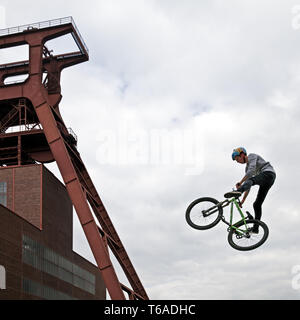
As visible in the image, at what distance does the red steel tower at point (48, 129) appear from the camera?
147ft

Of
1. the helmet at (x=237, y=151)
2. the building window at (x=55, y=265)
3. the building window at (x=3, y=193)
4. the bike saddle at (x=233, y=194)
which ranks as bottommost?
the bike saddle at (x=233, y=194)

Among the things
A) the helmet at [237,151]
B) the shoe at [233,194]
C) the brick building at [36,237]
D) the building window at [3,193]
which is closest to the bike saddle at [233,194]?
the shoe at [233,194]

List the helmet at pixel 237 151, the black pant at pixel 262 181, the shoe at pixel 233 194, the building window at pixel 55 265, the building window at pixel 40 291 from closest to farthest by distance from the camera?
1. the helmet at pixel 237 151
2. the shoe at pixel 233 194
3. the black pant at pixel 262 181
4. the building window at pixel 40 291
5. the building window at pixel 55 265

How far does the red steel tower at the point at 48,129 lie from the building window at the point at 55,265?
617 centimetres

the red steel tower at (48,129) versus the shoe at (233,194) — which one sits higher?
the red steel tower at (48,129)

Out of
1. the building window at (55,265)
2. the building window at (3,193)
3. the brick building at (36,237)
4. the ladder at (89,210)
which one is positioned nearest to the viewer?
the ladder at (89,210)

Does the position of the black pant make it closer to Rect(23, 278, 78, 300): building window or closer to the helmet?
the helmet

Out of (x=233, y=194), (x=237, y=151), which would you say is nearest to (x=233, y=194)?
(x=233, y=194)

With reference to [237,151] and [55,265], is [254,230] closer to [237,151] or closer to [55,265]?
[237,151]

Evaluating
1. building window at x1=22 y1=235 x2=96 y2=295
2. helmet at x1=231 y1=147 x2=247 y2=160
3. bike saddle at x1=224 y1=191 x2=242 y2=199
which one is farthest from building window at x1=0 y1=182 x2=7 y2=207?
helmet at x1=231 y1=147 x2=247 y2=160

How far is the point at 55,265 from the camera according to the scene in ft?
177

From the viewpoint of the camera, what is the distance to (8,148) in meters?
52.5

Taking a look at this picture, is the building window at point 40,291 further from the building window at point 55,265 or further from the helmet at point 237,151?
the helmet at point 237,151
